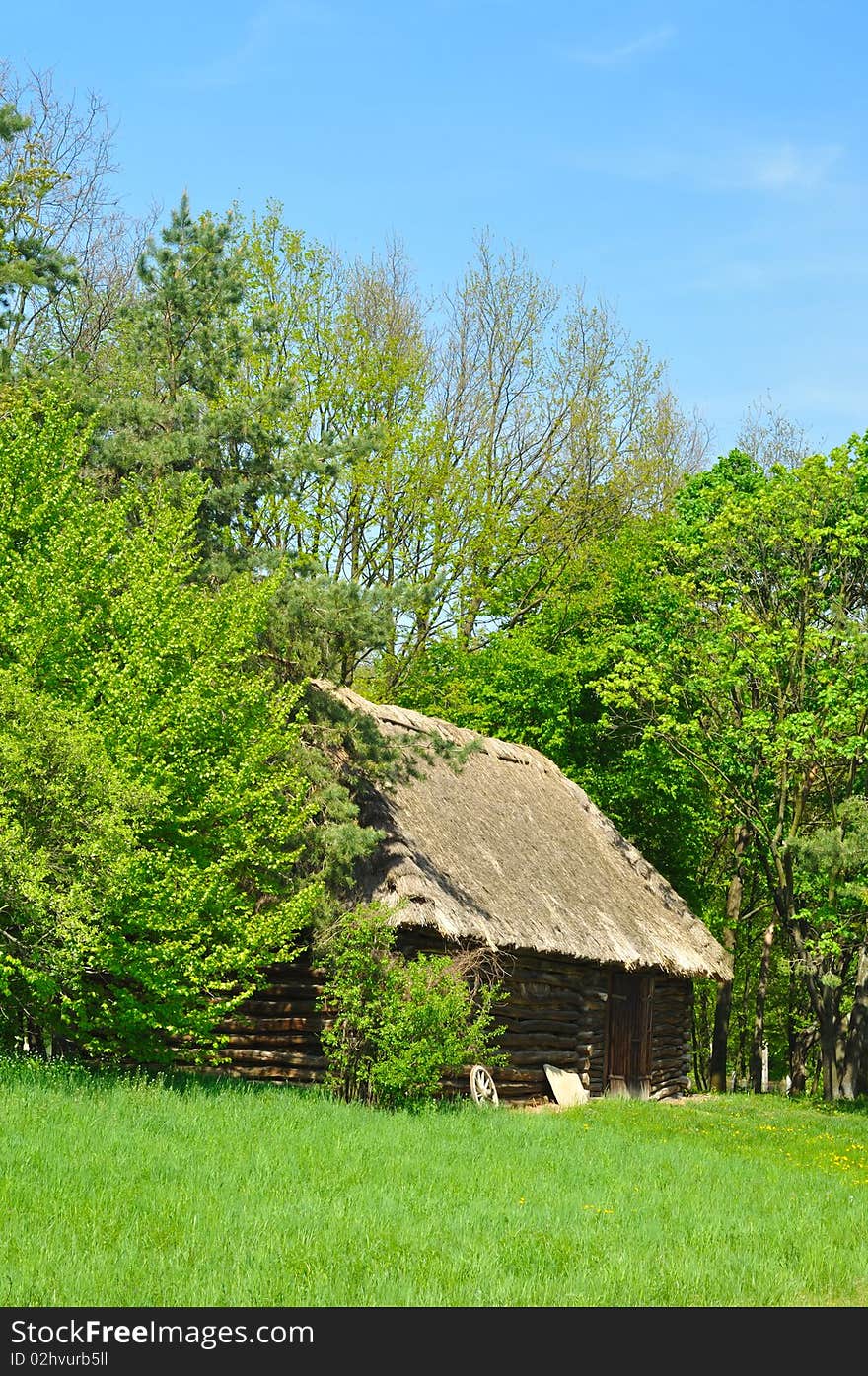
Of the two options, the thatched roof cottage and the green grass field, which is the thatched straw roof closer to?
the thatched roof cottage

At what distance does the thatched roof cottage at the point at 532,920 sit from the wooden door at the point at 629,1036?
3 centimetres

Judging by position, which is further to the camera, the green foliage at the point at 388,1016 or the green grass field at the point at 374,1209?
the green foliage at the point at 388,1016

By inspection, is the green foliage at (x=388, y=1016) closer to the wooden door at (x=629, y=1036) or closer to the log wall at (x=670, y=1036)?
the wooden door at (x=629, y=1036)

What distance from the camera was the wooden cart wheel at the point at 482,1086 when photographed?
16.9 m

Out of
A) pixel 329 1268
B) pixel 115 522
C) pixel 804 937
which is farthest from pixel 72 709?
pixel 804 937

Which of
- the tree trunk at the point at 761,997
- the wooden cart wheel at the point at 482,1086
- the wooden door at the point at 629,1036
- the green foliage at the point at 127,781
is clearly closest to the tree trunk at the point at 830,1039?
the wooden door at the point at 629,1036

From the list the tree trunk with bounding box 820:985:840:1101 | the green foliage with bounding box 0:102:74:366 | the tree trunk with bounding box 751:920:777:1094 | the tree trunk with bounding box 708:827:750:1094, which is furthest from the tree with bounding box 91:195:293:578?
the tree trunk with bounding box 751:920:777:1094

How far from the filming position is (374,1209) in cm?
856

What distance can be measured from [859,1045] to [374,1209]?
1740 centimetres

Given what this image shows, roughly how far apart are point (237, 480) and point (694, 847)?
15768 mm

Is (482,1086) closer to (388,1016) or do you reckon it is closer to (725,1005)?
(388,1016)

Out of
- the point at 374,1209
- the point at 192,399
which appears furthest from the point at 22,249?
the point at 374,1209

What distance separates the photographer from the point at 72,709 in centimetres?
1365

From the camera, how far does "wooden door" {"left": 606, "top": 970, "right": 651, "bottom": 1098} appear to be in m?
22.1
